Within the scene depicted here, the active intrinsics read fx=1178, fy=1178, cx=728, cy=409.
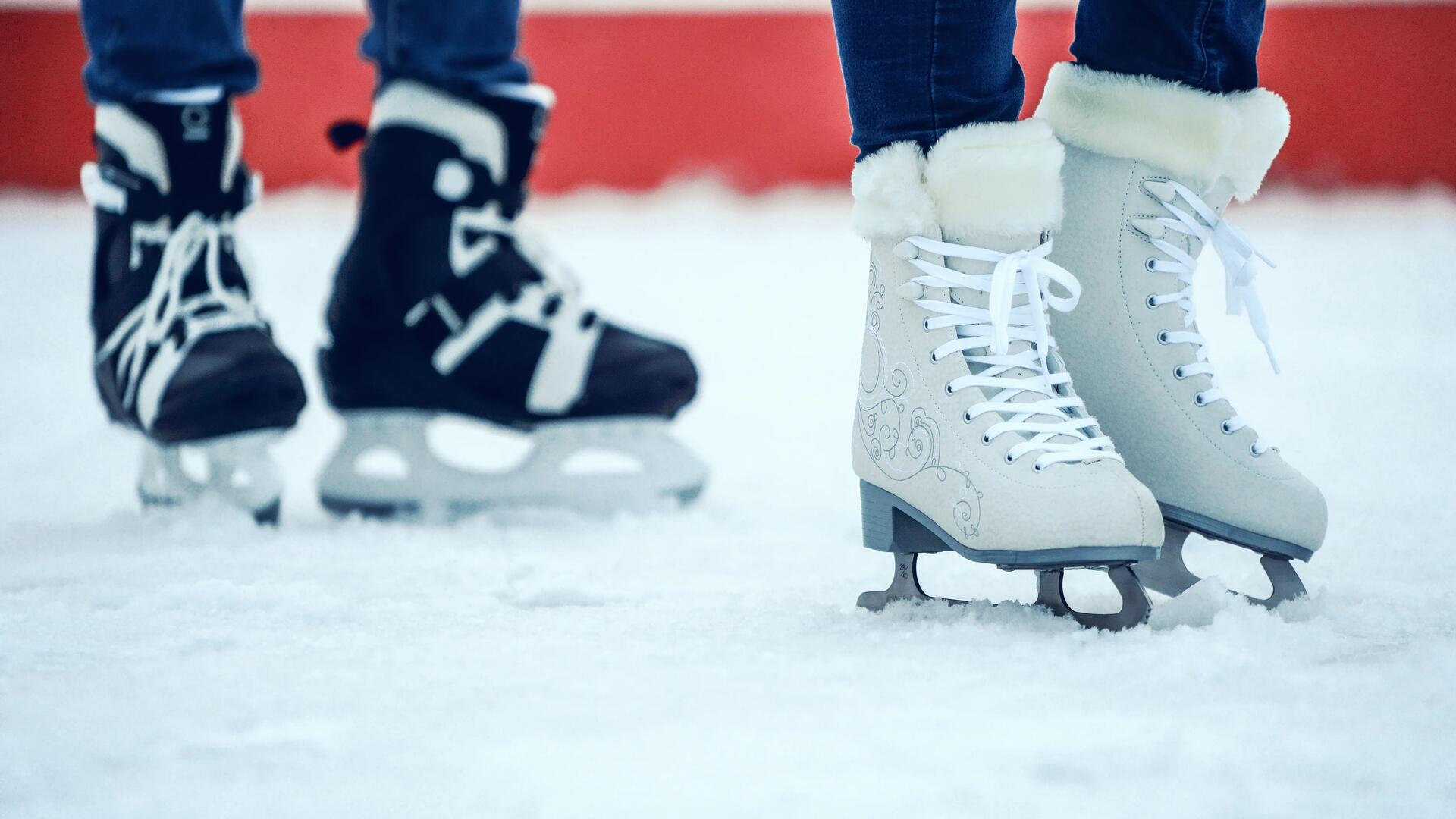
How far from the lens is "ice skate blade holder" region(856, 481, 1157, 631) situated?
58cm

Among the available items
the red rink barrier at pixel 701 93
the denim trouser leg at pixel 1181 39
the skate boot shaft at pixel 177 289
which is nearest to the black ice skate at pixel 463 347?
the skate boot shaft at pixel 177 289

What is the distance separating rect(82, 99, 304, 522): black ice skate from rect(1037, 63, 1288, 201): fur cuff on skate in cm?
62

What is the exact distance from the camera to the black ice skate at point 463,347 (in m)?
1.02

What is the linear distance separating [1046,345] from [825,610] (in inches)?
7.5

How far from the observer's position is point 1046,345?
0.62 meters

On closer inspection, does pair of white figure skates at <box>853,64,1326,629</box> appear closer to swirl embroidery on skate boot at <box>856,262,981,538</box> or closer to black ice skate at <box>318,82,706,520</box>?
swirl embroidery on skate boot at <box>856,262,981,538</box>

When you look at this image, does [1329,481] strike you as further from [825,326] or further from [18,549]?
[825,326]

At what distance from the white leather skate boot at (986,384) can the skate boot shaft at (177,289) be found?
52 cm

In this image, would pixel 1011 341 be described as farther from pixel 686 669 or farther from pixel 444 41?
→ pixel 444 41

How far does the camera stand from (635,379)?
1041 mm

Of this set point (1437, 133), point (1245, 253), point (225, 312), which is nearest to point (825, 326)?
point (225, 312)

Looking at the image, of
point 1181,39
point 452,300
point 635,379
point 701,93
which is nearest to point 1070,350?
point 1181,39

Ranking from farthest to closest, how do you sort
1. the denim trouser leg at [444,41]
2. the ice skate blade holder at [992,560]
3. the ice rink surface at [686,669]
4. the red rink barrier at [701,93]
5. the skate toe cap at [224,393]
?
the red rink barrier at [701,93]
the denim trouser leg at [444,41]
the skate toe cap at [224,393]
the ice skate blade holder at [992,560]
the ice rink surface at [686,669]

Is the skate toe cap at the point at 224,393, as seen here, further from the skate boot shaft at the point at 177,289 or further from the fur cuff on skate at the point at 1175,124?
the fur cuff on skate at the point at 1175,124
